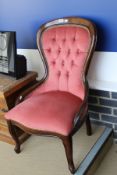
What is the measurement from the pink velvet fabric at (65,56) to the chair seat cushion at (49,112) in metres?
0.10

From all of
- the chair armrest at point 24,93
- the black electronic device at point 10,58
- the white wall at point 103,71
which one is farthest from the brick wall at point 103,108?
the black electronic device at point 10,58

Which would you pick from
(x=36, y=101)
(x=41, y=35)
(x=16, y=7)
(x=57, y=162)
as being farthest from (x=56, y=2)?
(x=57, y=162)

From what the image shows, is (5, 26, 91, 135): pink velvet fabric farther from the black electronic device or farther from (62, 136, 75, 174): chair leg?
the black electronic device

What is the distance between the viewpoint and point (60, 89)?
200 centimetres

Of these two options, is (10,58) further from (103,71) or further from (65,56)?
(103,71)

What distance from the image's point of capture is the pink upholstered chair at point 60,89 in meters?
1.64

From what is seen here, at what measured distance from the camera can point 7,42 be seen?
2031 mm

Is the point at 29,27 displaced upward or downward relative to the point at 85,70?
upward

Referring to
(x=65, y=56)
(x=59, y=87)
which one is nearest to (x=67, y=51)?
(x=65, y=56)

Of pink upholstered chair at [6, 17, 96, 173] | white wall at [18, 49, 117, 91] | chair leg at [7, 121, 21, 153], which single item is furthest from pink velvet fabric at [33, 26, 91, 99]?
chair leg at [7, 121, 21, 153]

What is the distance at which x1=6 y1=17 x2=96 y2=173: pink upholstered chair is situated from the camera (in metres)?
1.64

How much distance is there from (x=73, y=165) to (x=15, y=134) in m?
0.53

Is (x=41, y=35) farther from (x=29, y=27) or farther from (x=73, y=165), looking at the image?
(x=73, y=165)

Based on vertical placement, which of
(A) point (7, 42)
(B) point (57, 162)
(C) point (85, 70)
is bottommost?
(B) point (57, 162)
